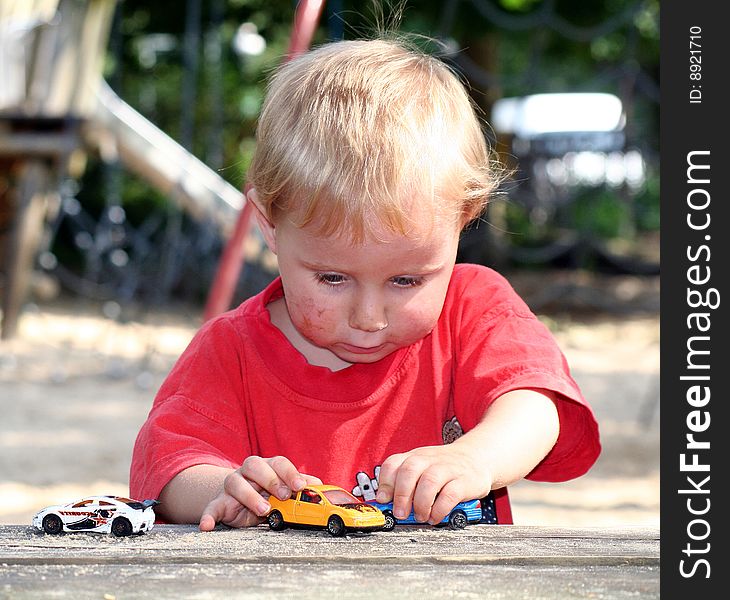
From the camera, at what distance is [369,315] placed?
1.26m

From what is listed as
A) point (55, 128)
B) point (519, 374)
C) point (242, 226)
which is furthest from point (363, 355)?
point (55, 128)

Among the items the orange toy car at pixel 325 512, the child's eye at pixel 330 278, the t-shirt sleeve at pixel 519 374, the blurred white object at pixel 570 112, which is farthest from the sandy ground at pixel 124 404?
the blurred white object at pixel 570 112

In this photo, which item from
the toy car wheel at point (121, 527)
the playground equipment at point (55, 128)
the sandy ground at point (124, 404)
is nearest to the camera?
the toy car wheel at point (121, 527)

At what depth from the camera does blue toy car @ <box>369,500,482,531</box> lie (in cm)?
109

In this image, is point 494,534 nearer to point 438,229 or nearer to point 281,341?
point 438,229

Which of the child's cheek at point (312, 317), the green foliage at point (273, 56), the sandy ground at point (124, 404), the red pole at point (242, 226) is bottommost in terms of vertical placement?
the sandy ground at point (124, 404)

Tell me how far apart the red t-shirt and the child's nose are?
0.62 ft

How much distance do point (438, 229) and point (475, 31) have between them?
8.31m

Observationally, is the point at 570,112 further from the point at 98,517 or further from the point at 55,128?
the point at 98,517

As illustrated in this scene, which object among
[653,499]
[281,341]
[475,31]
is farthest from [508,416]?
[475,31]

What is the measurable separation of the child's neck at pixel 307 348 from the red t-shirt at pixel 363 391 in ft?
0.07

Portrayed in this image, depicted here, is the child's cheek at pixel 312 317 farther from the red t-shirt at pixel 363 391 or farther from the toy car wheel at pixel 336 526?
the toy car wheel at pixel 336 526

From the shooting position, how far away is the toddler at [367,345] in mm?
1242
